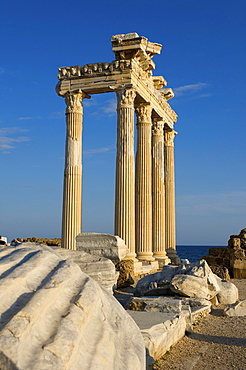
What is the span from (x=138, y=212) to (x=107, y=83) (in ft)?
20.5

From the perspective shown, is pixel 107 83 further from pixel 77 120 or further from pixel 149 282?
pixel 149 282

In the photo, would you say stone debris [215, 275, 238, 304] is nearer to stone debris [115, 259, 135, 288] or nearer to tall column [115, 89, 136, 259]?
stone debris [115, 259, 135, 288]

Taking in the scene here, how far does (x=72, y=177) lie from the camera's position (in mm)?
18359

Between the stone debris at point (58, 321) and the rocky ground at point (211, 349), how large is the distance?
2.31 meters

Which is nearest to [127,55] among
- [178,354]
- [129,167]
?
[129,167]

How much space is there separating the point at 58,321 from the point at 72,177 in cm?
1578

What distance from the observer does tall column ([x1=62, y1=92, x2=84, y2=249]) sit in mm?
18250

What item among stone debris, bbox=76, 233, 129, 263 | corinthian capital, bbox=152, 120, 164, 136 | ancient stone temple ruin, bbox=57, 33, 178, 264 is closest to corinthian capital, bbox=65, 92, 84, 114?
ancient stone temple ruin, bbox=57, 33, 178, 264

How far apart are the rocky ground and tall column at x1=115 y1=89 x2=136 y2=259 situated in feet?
31.4

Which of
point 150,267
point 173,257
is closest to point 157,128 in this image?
point 173,257

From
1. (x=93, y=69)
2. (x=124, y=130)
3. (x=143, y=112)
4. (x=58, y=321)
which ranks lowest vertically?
(x=58, y=321)

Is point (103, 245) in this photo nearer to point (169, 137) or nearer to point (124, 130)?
point (124, 130)

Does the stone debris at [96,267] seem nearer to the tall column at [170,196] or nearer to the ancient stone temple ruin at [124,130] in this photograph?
the ancient stone temple ruin at [124,130]

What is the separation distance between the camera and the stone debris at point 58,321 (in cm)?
239
